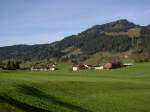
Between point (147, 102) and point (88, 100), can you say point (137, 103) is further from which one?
point (88, 100)

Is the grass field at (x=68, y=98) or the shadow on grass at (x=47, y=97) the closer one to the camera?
the grass field at (x=68, y=98)

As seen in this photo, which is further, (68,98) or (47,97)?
(68,98)

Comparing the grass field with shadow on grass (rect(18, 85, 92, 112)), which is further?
shadow on grass (rect(18, 85, 92, 112))

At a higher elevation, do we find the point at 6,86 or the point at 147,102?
the point at 6,86

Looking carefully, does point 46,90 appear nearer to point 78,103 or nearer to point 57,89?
point 57,89

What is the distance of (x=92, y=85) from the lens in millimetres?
61812

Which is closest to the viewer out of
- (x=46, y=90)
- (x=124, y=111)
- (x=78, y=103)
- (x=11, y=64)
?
(x=124, y=111)

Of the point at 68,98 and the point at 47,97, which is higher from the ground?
the point at 47,97

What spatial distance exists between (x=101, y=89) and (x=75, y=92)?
6606mm

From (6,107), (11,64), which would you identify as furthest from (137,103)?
(11,64)

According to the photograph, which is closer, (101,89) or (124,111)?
(124,111)

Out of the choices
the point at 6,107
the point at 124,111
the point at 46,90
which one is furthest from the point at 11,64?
the point at 6,107

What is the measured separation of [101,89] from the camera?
5881 centimetres

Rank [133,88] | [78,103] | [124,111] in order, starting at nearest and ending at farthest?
1. [124,111]
2. [78,103]
3. [133,88]
